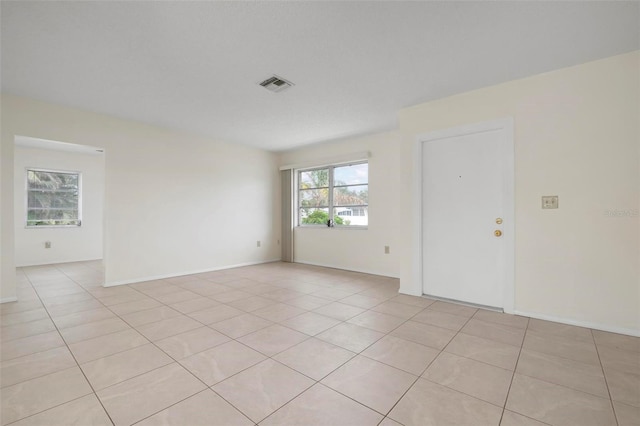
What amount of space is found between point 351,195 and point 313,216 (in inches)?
44.6

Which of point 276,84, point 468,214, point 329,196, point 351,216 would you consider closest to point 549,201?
point 468,214

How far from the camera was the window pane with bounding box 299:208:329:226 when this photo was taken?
611 cm

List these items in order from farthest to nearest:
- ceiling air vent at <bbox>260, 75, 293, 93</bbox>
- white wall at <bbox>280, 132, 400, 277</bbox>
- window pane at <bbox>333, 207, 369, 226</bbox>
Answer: window pane at <bbox>333, 207, 369, 226</bbox> → white wall at <bbox>280, 132, 400, 277</bbox> → ceiling air vent at <bbox>260, 75, 293, 93</bbox>

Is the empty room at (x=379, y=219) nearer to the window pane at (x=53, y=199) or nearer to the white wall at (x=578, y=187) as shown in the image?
the white wall at (x=578, y=187)

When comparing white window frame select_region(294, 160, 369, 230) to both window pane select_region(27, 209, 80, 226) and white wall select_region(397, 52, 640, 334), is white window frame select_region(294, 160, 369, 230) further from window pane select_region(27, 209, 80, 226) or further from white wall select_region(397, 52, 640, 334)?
window pane select_region(27, 209, 80, 226)

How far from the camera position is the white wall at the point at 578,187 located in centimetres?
251

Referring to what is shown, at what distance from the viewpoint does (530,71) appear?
283 cm

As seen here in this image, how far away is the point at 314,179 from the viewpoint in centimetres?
631

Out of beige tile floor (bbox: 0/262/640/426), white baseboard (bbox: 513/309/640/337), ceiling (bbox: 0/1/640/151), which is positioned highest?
ceiling (bbox: 0/1/640/151)

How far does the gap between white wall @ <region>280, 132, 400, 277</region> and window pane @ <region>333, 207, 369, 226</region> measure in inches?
7.3

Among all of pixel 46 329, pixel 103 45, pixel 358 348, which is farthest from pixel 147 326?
pixel 103 45

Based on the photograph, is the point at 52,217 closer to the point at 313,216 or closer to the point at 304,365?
the point at 313,216

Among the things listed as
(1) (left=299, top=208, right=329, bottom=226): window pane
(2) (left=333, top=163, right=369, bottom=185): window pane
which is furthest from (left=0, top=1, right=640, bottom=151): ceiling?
(1) (left=299, top=208, right=329, bottom=226): window pane

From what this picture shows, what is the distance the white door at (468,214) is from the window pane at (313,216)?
107 inches
